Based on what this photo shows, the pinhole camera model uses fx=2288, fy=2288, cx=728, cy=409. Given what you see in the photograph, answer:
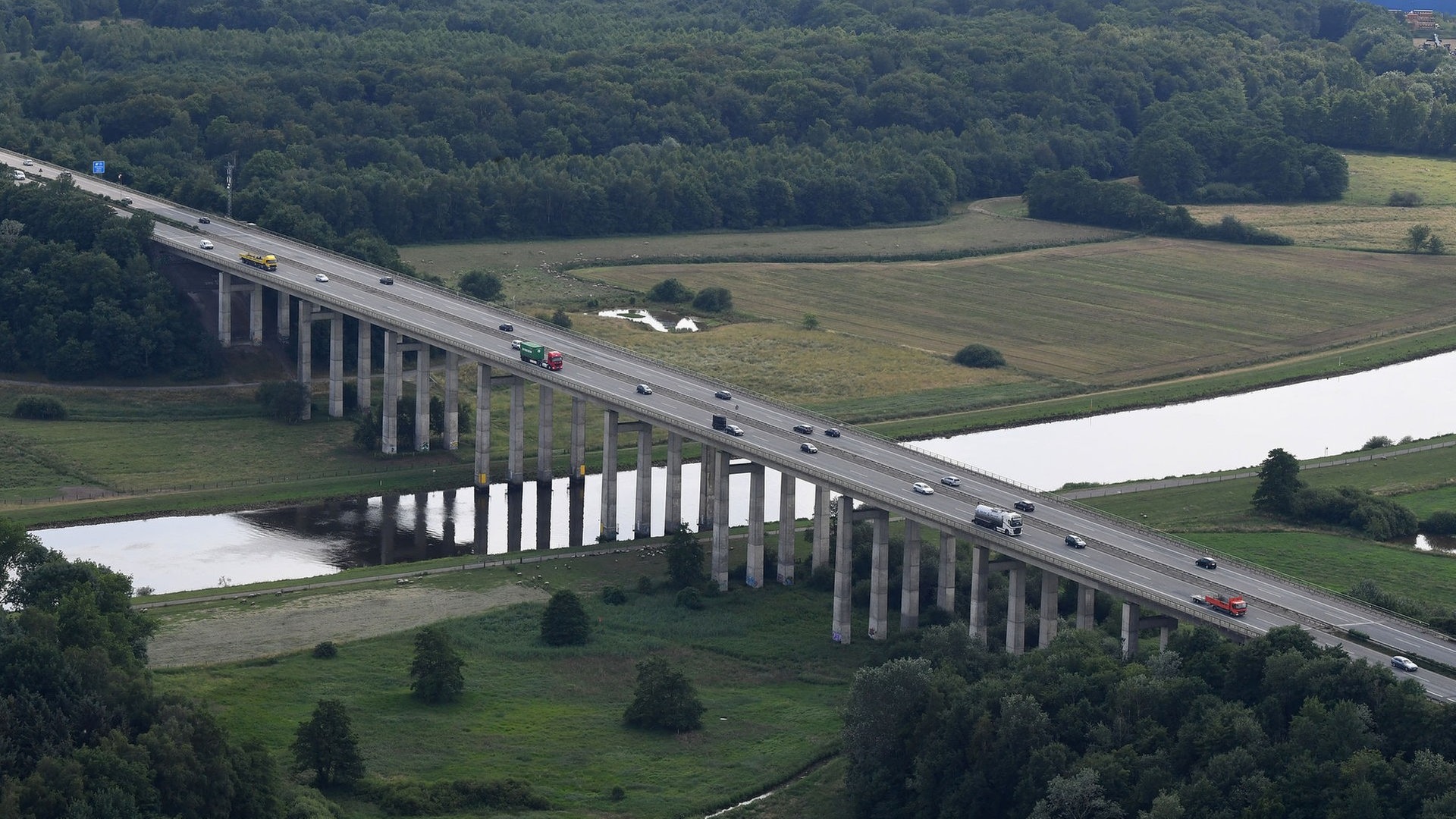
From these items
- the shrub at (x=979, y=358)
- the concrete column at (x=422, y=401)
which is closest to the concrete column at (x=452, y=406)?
the concrete column at (x=422, y=401)

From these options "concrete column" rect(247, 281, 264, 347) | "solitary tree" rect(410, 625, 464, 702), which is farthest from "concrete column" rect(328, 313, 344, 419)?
"solitary tree" rect(410, 625, 464, 702)

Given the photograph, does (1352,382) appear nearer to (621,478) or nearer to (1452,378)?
(1452,378)

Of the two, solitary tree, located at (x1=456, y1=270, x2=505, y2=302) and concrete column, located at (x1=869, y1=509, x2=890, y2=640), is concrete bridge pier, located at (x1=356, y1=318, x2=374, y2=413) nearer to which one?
solitary tree, located at (x1=456, y1=270, x2=505, y2=302)

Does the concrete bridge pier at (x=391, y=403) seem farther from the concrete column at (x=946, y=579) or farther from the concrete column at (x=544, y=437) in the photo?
the concrete column at (x=946, y=579)

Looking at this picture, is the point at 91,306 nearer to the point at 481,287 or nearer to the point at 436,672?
the point at 481,287

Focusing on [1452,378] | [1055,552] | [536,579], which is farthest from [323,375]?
[1452,378]
